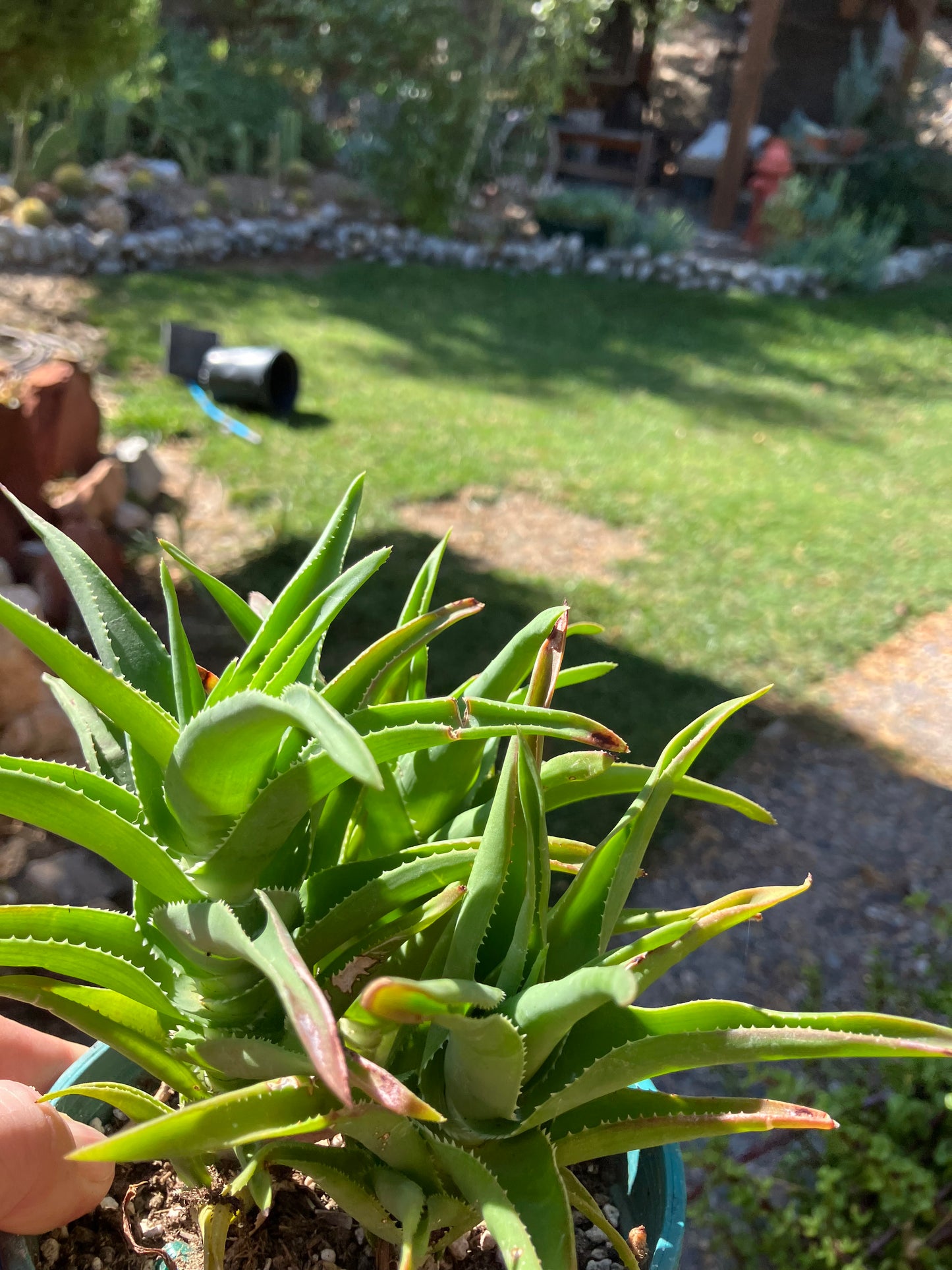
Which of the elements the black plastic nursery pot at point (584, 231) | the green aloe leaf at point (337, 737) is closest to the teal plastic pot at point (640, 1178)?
the green aloe leaf at point (337, 737)

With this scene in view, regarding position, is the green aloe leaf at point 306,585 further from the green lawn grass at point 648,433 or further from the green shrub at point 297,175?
the green shrub at point 297,175

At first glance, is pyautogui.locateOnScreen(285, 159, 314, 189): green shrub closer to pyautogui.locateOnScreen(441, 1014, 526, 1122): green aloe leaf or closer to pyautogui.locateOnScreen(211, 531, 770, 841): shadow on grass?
pyautogui.locateOnScreen(211, 531, 770, 841): shadow on grass

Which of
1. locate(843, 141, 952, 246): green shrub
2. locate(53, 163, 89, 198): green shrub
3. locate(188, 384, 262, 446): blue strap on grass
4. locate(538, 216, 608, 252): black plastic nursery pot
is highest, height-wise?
locate(843, 141, 952, 246): green shrub

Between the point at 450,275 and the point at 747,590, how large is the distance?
19.3ft

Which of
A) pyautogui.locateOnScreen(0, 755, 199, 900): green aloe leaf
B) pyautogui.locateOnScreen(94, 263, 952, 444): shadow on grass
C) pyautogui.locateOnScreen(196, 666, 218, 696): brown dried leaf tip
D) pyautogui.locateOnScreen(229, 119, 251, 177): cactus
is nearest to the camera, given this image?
pyautogui.locateOnScreen(0, 755, 199, 900): green aloe leaf

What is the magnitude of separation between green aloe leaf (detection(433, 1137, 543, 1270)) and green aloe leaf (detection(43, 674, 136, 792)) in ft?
1.47

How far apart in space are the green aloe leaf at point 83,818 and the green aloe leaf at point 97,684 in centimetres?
7

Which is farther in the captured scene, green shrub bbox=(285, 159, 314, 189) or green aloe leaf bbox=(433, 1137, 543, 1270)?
green shrub bbox=(285, 159, 314, 189)

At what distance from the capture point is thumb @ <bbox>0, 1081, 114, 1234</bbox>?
88cm

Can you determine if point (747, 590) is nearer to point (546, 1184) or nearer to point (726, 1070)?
point (726, 1070)

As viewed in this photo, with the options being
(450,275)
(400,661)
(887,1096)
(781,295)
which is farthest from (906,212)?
(400,661)

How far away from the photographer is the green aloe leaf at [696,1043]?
30.2 inches

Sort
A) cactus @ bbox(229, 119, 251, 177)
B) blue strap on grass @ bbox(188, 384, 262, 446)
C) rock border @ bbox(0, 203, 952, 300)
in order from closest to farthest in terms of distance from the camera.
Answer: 1. blue strap on grass @ bbox(188, 384, 262, 446)
2. rock border @ bbox(0, 203, 952, 300)
3. cactus @ bbox(229, 119, 251, 177)

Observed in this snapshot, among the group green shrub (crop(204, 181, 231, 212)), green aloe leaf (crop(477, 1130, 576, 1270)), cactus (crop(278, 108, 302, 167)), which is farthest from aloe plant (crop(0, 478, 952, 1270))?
cactus (crop(278, 108, 302, 167))
